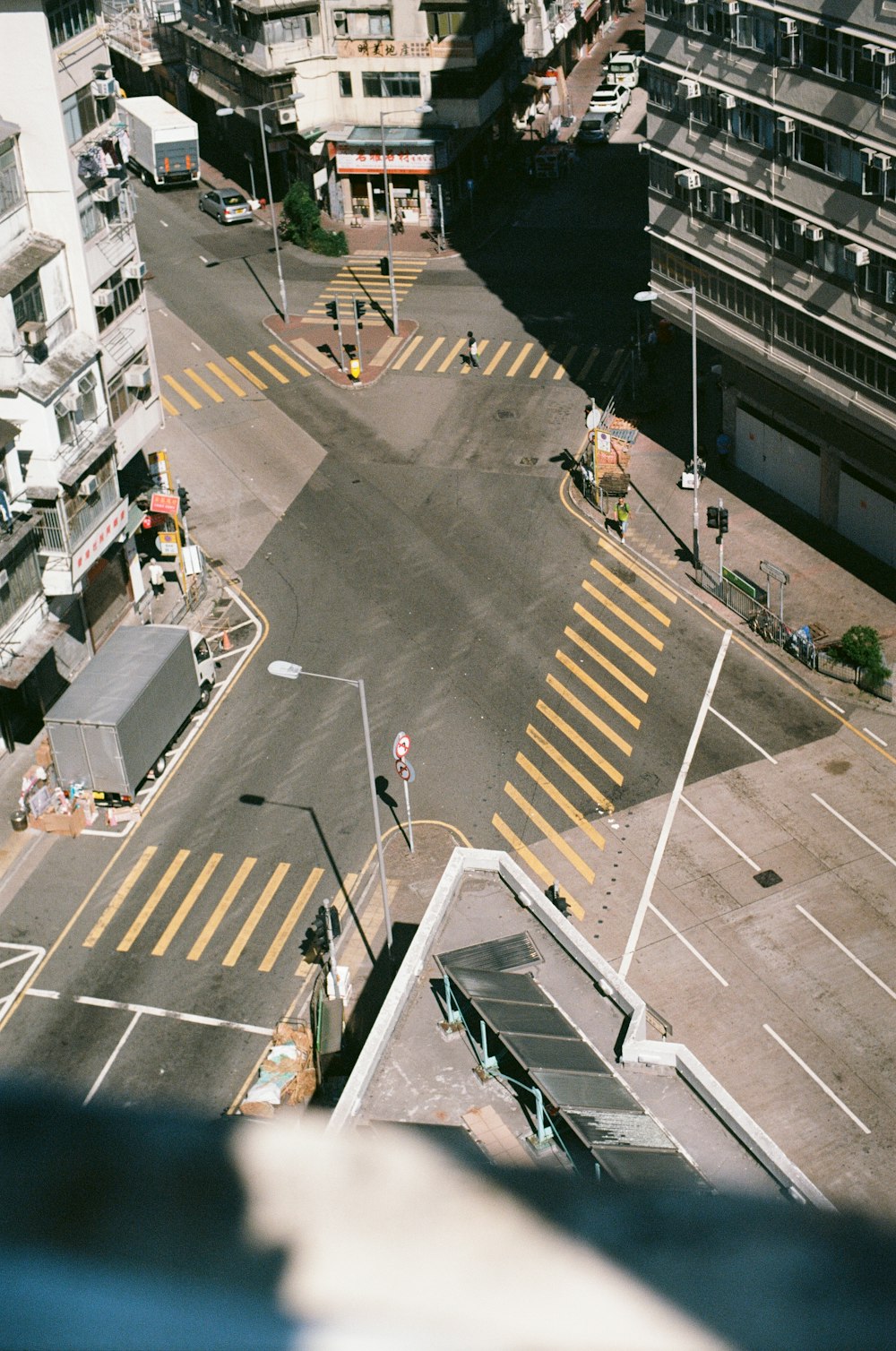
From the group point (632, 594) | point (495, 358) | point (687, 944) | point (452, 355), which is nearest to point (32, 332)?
point (632, 594)

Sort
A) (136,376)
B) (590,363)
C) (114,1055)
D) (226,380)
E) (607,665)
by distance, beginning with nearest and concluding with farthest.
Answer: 1. (114,1055)
2. (136,376)
3. (607,665)
4. (590,363)
5. (226,380)

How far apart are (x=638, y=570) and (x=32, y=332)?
2994 centimetres

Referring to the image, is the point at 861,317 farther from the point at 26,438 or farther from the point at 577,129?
the point at 577,129

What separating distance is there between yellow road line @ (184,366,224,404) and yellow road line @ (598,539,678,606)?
27211 millimetres

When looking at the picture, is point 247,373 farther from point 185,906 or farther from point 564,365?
point 185,906

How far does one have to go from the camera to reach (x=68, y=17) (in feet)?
196

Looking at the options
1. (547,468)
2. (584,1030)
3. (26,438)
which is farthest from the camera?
(547,468)

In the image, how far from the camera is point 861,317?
65312mm

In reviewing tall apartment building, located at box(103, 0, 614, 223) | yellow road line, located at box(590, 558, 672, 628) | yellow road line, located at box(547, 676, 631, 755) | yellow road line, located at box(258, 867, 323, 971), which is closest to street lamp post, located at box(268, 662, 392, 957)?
yellow road line, located at box(258, 867, 323, 971)

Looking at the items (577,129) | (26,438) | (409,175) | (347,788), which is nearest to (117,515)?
(26,438)

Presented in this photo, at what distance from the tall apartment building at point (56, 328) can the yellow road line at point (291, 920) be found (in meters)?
13.4

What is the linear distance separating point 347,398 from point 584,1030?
Result: 58973 millimetres

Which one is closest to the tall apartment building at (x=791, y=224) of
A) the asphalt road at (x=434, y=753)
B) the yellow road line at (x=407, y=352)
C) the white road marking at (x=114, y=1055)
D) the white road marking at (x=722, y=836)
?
the asphalt road at (x=434, y=753)

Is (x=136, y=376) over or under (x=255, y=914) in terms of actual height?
over
